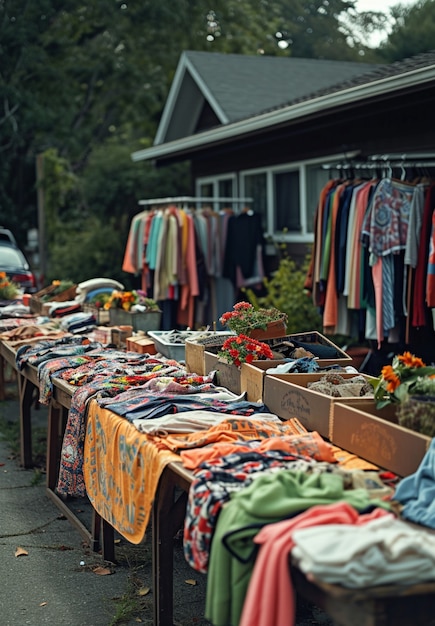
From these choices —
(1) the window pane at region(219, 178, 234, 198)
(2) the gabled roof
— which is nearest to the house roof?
(2) the gabled roof

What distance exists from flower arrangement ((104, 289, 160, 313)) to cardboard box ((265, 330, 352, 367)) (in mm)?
2120

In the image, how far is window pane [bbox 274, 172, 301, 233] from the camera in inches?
475

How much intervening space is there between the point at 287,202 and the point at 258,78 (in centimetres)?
493

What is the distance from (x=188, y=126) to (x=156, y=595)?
14875mm

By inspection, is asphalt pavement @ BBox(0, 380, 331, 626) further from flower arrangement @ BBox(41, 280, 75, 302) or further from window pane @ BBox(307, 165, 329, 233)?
window pane @ BBox(307, 165, 329, 233)

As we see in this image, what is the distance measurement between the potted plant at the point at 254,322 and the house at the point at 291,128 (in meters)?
3.16

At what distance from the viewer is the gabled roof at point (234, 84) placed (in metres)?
15.2

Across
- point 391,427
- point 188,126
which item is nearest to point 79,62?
point 188,126

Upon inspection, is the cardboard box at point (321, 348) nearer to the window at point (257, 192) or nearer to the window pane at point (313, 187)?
the window pane at point (313, 187)

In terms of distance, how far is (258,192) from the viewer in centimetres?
1308

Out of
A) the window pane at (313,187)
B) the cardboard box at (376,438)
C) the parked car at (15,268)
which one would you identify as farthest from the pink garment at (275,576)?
the parked car at (15,268)

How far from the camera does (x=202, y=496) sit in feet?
9.78

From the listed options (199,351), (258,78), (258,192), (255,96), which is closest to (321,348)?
(199,351)

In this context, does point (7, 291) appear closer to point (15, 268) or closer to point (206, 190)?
point (15, 268)
